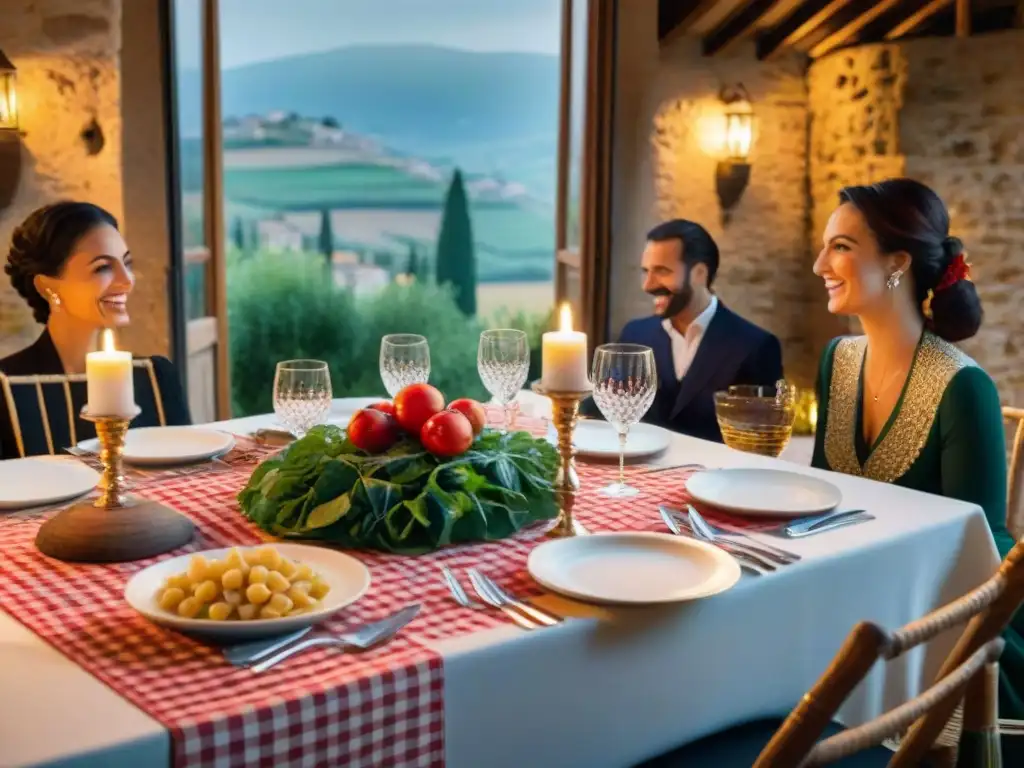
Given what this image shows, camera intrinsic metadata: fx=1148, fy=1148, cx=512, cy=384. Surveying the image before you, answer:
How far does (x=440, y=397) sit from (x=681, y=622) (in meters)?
0.49

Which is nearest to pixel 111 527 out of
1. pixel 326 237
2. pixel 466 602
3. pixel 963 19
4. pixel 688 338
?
pixel 466 602

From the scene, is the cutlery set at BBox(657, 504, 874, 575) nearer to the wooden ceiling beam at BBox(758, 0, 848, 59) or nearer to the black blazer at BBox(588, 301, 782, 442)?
the black blazer at BBox(588, 301, 782, 442)

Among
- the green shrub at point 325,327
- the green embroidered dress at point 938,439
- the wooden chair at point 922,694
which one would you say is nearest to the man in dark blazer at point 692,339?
the green embroidered dress at point 938,439

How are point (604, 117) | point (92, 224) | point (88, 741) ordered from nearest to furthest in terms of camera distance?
1. point (88, 741)
2. point (92, 224)
3. point (604, 117)

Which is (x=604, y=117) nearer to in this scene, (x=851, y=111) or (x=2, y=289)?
(x=851, y=111)

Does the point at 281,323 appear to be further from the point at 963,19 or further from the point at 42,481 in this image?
the point at 42,481

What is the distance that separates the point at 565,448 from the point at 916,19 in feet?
14.0

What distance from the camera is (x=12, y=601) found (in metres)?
1.28

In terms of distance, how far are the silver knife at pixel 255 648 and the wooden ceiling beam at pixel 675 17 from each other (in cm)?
427

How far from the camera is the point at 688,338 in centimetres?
313

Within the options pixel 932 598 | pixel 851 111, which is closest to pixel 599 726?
pixel 932 598

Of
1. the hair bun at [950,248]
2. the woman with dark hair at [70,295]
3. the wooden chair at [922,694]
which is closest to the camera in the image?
the wooden chair at [922,694]

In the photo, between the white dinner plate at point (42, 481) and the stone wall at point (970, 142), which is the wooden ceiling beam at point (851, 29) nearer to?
the stone wall at point (970, 142)

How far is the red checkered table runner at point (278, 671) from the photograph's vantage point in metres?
1.00
